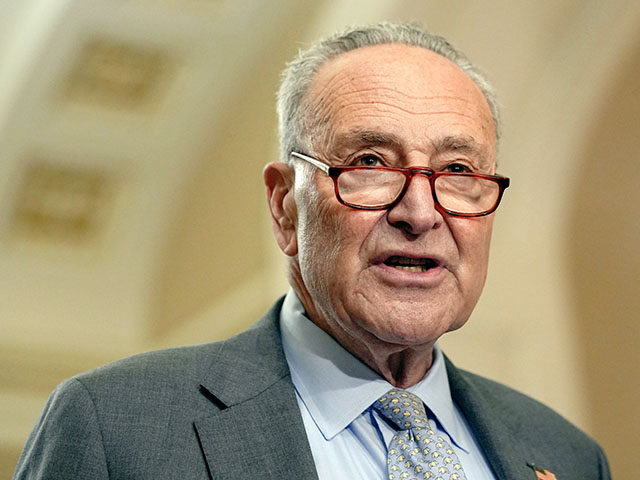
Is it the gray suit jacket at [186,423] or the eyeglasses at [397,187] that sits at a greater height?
the eyeglasses at [397,187]

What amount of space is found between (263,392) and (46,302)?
211 inches

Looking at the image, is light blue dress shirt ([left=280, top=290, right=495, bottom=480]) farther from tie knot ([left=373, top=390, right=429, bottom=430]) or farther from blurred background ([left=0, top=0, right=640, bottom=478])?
blurred background ([left=0, top=0, right=640, bottom=478])

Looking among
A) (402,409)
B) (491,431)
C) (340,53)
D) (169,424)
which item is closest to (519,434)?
(491,431)

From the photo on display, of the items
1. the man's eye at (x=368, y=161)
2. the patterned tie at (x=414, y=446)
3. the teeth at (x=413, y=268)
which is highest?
the man's eye at (x=368, y=161)

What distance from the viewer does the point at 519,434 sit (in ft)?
7.39

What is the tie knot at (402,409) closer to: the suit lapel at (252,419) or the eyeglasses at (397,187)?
the suit lapel at (252,419)

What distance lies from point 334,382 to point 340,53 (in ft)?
2.45

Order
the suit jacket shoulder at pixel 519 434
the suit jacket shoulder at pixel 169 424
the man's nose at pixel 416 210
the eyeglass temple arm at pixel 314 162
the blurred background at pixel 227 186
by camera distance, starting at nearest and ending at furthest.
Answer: the suit jacket shoulder at pixel 169 424 < the man's nose at pixel 416 210 < the eyeglass temple arm at pixel 314 162 < the suit jacket shoulder at pixel 519 434 < the blurred background at pixel 227 186

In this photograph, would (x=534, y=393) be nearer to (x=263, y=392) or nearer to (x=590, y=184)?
(x=590, y=184)

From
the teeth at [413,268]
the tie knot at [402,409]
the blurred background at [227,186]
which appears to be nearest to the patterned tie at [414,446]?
the tie knot at [402,409]

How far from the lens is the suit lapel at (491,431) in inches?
82.0

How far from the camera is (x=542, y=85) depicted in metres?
4.82

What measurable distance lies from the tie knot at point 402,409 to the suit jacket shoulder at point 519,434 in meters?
0.22

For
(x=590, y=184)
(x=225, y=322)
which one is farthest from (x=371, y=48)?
(x=225, y=322)
